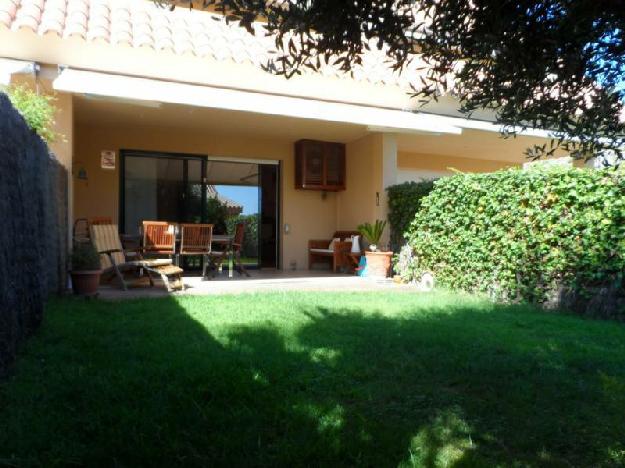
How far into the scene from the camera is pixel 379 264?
31.2 feet

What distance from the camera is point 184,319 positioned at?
17.1 ft

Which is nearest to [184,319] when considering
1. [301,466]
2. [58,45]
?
[301,466]

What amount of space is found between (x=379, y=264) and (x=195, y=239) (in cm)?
348

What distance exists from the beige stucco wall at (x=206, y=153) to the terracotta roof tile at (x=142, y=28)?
2400 millimetres

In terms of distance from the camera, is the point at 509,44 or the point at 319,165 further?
the point at 319,165

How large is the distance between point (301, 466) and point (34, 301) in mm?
3202

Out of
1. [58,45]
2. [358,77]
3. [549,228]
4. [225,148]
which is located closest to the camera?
[549,228]

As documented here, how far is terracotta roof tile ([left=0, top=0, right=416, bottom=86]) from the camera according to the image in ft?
22.4

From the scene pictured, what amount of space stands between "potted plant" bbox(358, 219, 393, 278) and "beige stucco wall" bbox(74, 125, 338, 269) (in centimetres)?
219

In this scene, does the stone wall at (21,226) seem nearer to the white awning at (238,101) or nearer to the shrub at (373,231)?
the white awning at (238,101)

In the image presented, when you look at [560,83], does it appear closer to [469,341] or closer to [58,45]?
[469,341]

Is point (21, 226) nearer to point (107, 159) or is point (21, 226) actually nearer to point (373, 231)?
point (107, 159)

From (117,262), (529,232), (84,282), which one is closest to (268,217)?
(117,262)

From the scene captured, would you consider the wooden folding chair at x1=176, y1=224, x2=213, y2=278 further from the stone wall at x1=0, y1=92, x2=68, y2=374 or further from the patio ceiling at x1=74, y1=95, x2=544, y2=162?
the stone wall at x1=0, y1=92, x2=68, y2=374
